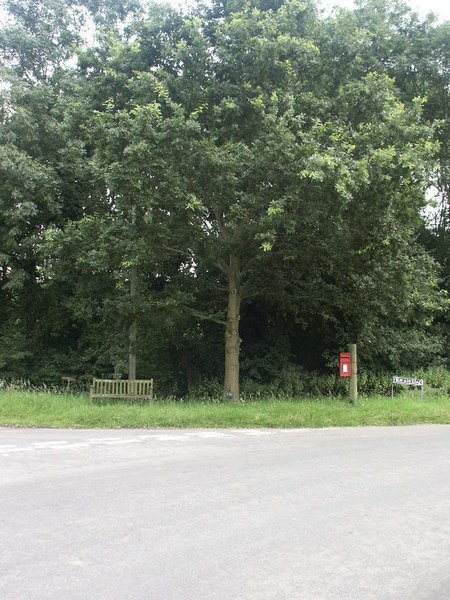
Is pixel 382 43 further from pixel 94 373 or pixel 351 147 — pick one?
pixel 94 373

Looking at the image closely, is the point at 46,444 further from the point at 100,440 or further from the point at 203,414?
the point at 203,414

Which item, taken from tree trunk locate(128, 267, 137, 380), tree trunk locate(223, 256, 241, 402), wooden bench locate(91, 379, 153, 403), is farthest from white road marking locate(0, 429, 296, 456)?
tree trunk locate(128, 267, 137, 380)

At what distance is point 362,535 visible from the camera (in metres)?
4.75

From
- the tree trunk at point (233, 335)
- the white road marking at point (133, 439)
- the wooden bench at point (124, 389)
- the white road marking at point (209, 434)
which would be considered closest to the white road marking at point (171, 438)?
the white road marking at point (133, 439)

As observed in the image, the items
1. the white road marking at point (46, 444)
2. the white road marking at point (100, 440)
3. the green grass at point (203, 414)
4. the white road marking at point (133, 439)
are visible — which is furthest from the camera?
the green grass at point (203, 414)

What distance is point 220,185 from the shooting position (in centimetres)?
1255

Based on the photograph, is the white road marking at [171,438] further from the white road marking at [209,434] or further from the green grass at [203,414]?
the green grass at [203,414]

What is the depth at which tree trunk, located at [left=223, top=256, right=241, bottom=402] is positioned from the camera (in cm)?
1537

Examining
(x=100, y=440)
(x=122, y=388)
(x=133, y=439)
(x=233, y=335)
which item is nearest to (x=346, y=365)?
(x=233, y=335)

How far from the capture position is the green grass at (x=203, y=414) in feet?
37.5

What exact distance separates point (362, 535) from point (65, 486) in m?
3.31

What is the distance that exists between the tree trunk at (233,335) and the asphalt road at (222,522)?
260 inches

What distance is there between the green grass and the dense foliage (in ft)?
10.1

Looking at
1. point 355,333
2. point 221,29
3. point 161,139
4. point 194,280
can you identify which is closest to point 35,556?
point 161,139
